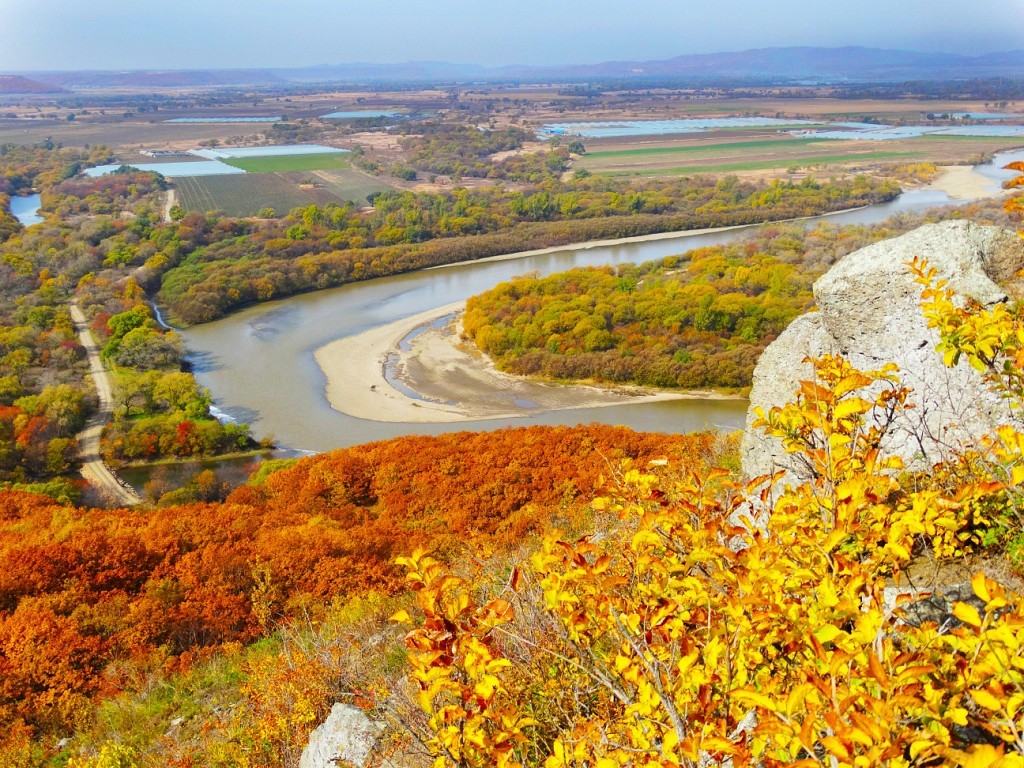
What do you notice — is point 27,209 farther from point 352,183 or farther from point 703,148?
point 703,148

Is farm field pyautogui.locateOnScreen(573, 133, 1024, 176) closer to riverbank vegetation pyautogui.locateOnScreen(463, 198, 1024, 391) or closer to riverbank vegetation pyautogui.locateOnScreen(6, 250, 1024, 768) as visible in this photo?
riverbank vegetation pyautogui.locateOnScreen(463, 198, 1024, 391)

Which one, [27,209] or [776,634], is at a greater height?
[27,209]

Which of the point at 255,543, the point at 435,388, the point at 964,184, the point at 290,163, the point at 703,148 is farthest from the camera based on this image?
the point at 703,148

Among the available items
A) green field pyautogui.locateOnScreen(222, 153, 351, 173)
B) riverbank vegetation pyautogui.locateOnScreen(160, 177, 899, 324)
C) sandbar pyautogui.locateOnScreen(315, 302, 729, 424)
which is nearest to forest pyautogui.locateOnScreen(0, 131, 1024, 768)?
sandbar pyautogui.locateOnScreen(315, 302, 729, 424)

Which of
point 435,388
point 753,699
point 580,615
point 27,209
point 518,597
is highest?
point 27,209

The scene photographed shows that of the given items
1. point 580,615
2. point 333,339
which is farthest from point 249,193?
point 580,615

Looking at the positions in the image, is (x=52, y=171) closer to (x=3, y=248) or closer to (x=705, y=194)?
(x=3, y=248)

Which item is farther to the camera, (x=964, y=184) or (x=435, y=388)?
(x=964, y=184)
